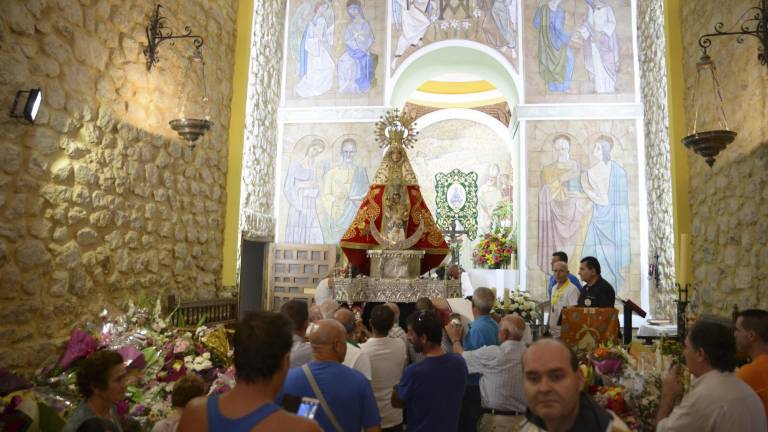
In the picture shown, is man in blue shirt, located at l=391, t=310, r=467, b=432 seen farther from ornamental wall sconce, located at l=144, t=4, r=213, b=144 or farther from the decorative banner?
the decorative banner

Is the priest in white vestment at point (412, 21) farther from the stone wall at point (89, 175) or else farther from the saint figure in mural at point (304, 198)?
the stone wall at point (89, 175)

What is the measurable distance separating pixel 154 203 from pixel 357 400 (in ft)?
15.3

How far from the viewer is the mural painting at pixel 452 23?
1400cm

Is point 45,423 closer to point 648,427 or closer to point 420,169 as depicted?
point 648,427

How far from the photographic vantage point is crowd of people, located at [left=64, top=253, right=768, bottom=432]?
1.97 m

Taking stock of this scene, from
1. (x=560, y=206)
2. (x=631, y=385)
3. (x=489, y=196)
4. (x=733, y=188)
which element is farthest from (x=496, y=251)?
(x=631, y=385)

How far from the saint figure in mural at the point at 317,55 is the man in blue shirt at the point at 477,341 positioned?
9.98 m

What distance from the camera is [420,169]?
872 inches

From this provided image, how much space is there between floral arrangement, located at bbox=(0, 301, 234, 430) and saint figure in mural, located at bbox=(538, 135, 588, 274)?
900cm

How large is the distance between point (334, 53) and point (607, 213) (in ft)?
23.9

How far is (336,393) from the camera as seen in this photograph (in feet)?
Result: 9.20

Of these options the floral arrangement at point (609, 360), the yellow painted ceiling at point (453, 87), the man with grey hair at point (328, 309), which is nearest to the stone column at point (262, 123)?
the man with grey hair at point (328, 309)

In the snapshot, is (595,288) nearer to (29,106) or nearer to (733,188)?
(733,188)

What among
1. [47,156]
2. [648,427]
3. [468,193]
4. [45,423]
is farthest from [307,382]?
[468,193]
